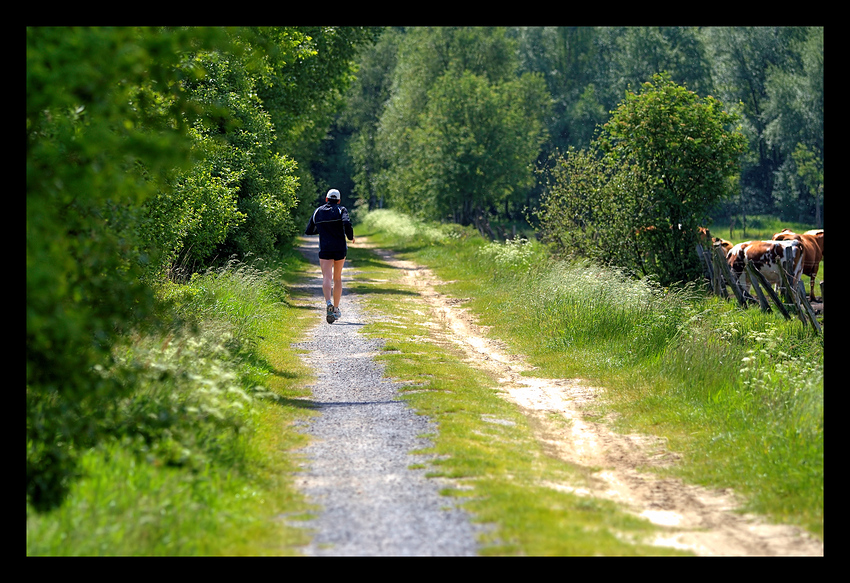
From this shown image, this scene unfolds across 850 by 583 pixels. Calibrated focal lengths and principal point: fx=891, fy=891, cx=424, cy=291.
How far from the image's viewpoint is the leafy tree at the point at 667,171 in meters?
18.3

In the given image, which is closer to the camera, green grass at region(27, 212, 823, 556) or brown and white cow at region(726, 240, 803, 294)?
green grass at region(27, 212, 823, 556)

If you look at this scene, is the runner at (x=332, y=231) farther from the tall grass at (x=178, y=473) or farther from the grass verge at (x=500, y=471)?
the tall grass at (x=178, y=473)

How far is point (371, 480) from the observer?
7492mm

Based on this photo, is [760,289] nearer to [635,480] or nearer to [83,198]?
[635,480]

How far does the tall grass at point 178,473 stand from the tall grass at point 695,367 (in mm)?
3880

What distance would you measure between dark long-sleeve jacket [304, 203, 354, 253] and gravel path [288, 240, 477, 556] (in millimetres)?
3182

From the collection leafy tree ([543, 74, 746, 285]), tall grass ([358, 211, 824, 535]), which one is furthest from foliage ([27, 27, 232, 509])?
leafy tree ([543, 74, 746, 285])

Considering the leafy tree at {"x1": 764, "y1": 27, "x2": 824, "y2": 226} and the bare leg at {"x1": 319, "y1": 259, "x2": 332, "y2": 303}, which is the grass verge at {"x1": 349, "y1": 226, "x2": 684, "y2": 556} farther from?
the leafy tree at {"x1": 764, "y1": 27, "x2": 824, "y2": 226}

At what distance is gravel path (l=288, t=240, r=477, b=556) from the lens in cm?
602

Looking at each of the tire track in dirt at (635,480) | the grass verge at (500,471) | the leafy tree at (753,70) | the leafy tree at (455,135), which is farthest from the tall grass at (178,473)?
the leafy tree at (753,70)

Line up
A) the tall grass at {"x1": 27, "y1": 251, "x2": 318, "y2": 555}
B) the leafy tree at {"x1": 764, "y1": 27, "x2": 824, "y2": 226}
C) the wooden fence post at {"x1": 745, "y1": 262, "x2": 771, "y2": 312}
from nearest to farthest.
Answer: the tall grass at {"x1": 27, "y1": 251, "x2": 318, "y2": 555} < the wooden fence post at {"x1": 745, "y1": 262, "x2": 771, "y2": 312} < the leafy tree at {"x1": 764, "y1": 27, "x2": 824, "y2": 226}

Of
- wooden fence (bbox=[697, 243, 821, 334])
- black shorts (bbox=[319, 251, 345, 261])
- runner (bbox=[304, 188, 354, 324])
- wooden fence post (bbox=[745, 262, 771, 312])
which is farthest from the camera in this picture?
black shorts (bbox=[319, 251, 345, 261])
